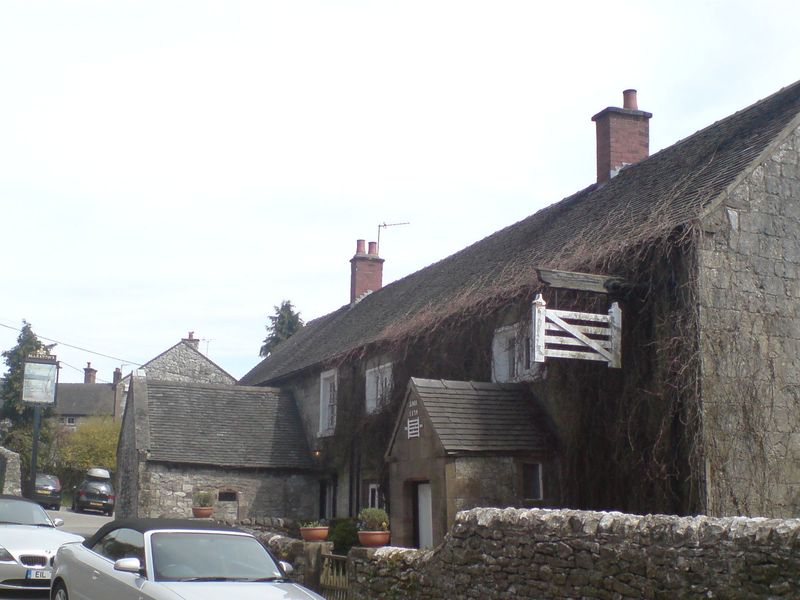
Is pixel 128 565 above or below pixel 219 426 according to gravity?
below

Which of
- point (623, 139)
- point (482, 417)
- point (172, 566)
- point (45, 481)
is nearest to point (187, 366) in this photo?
point (45, 481)

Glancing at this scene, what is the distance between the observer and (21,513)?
15.1 m

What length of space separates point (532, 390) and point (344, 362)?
9.01 meters

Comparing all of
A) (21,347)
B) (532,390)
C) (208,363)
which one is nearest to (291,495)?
(532,390)

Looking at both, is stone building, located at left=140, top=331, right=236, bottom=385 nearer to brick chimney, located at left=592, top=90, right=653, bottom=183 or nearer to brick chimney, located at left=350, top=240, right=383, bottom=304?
brick chimney, located at left=350, top=240, right=383, bottom=304

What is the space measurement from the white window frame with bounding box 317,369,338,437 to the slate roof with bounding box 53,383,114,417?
5013 centimetres

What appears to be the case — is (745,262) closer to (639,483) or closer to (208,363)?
(639,483)

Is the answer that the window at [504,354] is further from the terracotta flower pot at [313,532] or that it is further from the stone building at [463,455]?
the terracotta flower pot at [313,532]

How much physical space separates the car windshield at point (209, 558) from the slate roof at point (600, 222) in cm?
792

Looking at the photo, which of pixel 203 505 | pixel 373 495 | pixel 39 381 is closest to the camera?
pixel 373 495

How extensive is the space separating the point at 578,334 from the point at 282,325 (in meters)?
44.9

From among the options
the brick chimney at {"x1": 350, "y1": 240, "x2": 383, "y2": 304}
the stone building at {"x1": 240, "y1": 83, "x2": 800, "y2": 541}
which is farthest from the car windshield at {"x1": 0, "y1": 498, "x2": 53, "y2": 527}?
the brick chimney at {"x1": 350, "y1": 240, "x2": 383, "y2": 304}

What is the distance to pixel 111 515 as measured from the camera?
40.6 m

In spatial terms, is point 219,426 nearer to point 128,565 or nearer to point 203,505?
point 203,505
